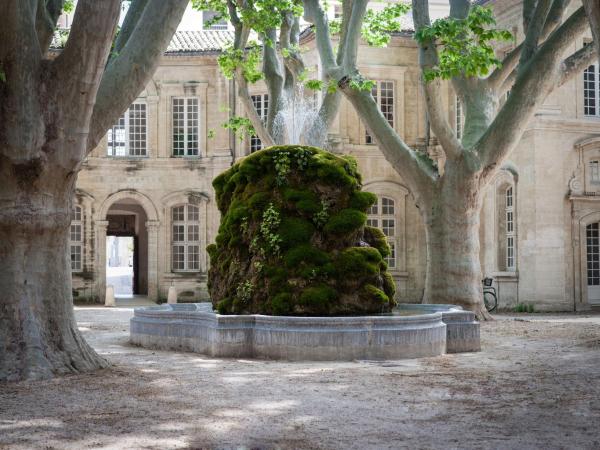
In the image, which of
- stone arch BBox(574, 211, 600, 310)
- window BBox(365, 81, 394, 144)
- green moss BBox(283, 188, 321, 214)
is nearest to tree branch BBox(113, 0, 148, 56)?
green moss BBox(283, 188, 321, 214)

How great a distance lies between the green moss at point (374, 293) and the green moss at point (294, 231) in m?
0.97

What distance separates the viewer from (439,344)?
10852 mm

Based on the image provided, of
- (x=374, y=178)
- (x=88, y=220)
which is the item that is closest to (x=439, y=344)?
(x=374, y=178)

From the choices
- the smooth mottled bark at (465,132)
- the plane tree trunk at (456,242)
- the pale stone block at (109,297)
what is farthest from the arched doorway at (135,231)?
the plane tree trunk at (456,242)

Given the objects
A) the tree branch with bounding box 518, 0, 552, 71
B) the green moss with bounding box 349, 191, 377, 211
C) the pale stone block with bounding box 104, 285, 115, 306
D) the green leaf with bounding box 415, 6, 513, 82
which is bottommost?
the pale stone block with bounding box 104, 285, 115, 306

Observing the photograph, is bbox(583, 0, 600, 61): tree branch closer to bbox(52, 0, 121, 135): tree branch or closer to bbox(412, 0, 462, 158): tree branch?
bbox(52, 0, 121, 135): tree branch

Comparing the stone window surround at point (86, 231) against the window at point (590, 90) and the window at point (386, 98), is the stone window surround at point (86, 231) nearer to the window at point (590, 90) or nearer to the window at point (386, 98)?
the window at point (386, 98)

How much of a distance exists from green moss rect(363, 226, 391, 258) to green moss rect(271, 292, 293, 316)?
180 cm

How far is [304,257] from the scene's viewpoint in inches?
428

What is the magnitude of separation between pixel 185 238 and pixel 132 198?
2270mm

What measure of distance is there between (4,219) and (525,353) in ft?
22.8

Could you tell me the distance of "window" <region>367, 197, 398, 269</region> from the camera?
1108 inches

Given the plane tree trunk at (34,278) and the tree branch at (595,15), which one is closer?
the tree branch at (595,15)

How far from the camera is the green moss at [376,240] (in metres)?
11.9
